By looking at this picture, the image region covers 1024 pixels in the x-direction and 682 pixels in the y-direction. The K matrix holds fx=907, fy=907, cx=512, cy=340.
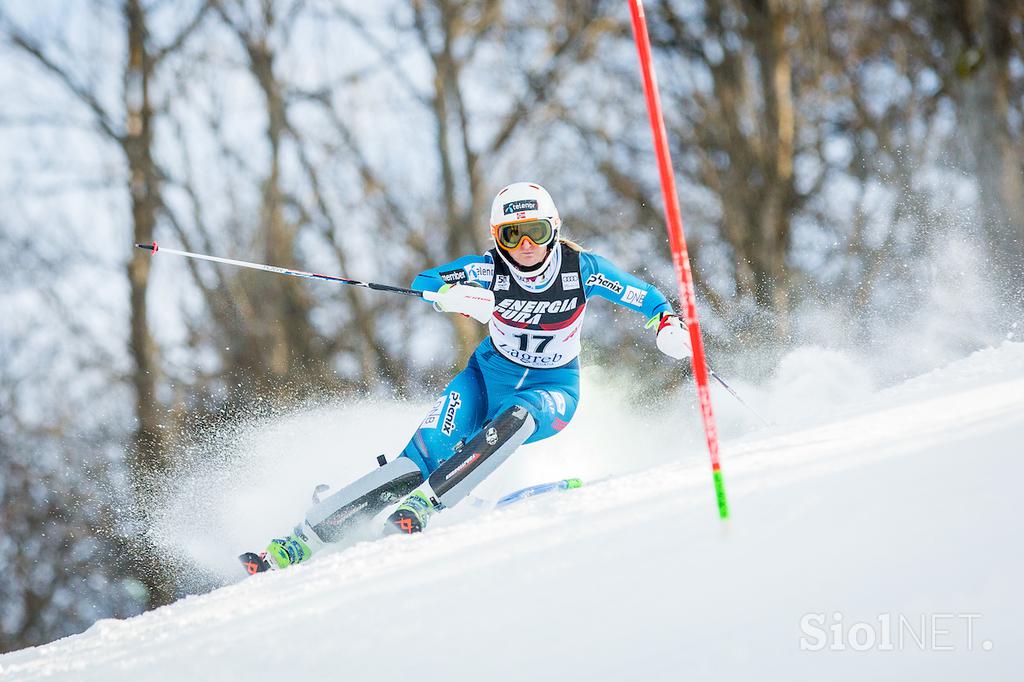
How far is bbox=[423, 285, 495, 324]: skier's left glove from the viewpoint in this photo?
16.0 feet

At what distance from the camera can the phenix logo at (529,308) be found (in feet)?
16.8

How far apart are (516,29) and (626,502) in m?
12.6

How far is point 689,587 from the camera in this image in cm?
215

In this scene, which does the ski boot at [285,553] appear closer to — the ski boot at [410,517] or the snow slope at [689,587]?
the ski boot at [410,517]

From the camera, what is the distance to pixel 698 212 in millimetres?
15945

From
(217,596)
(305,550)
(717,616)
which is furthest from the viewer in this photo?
(305,550)

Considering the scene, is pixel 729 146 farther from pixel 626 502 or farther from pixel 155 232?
pixel 626 502

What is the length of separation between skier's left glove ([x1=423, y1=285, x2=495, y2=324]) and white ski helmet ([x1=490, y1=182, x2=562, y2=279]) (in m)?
0.27

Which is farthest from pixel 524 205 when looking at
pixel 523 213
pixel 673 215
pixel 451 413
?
pixel 673 215

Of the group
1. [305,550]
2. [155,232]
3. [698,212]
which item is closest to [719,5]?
[698,212]

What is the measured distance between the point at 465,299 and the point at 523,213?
573 millimetres

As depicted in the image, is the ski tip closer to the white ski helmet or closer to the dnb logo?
the dnb logo

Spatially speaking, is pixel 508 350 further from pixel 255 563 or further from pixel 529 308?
pixel 255 563

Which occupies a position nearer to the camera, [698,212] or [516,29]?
[516,29]
